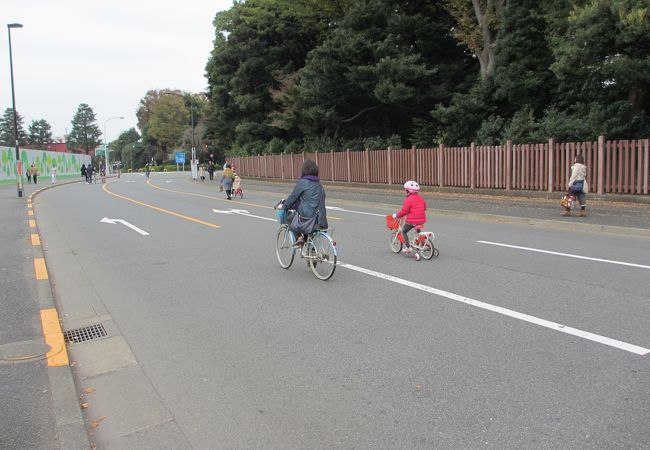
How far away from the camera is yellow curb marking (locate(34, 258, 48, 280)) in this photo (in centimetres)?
794

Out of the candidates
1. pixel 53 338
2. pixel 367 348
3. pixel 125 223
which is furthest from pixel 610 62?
pixel 53 338

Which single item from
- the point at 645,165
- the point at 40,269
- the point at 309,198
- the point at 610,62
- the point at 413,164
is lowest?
the point at 40,269

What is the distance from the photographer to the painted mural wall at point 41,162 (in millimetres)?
39375

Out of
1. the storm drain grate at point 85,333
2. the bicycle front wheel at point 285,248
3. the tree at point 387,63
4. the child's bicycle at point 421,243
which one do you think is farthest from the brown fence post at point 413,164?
the storm drain grate at point 85,333

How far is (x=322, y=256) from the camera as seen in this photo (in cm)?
764

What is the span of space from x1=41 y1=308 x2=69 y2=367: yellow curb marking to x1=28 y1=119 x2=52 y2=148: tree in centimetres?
14720

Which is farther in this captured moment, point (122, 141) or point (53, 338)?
point (122, 141)

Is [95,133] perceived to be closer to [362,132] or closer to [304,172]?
[362,132]

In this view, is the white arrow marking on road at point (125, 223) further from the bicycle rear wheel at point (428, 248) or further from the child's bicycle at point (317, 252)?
the bicycle rear wheel at point (428, 248)

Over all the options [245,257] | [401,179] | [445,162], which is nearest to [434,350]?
[245,257]

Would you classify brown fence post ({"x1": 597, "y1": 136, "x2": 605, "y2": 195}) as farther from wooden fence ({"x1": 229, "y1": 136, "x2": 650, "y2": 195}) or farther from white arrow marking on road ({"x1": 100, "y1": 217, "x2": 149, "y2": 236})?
white arrow marking on road ({"x1": 100, "y1": 217, "x2": 149, "y2": 236})

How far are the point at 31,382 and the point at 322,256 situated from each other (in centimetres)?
412

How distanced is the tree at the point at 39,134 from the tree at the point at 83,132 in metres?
11.0

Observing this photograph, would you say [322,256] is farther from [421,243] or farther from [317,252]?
[421,243]
